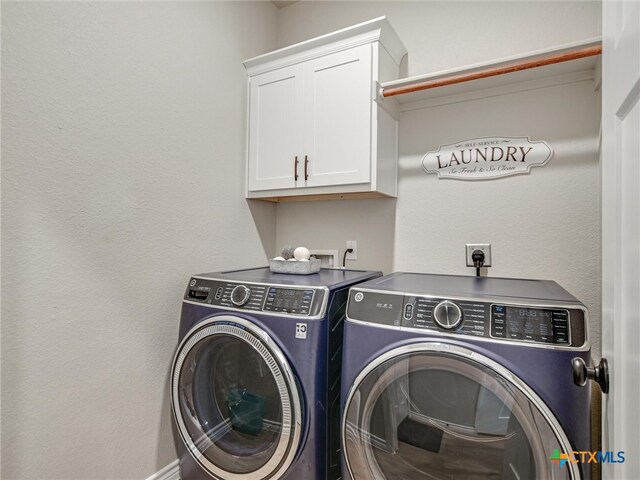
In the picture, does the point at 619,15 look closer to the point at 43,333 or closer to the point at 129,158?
the point at 129,158

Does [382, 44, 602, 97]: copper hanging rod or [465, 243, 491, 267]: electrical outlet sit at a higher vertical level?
[382, 44, 602, 97]: copper hanging rod

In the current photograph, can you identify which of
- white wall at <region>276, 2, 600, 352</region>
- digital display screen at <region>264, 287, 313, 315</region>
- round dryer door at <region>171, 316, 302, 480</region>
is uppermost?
white wall at <region>276, 2, 600, 352</region>

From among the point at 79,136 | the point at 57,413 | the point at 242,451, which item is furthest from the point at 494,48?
the point at 57,413

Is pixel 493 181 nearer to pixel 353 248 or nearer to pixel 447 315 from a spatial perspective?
pixel 353 248

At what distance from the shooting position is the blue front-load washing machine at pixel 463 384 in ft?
3.25

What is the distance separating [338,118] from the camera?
1872 millimetres

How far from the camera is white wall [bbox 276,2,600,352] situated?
163cm

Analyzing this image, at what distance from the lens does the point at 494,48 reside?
5.98 ft

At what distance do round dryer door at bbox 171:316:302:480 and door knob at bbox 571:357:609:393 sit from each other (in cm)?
89

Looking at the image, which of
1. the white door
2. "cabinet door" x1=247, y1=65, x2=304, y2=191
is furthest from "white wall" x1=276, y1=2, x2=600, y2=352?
the white door

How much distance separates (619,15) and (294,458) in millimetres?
1586

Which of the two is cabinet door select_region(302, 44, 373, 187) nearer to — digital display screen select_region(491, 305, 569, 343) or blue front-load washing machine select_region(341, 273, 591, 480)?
blue front-load washing machine select_region(341, 273, 591, 480)

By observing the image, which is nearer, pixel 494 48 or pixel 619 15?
pixel 619 15

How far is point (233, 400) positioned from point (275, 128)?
1.45 m
